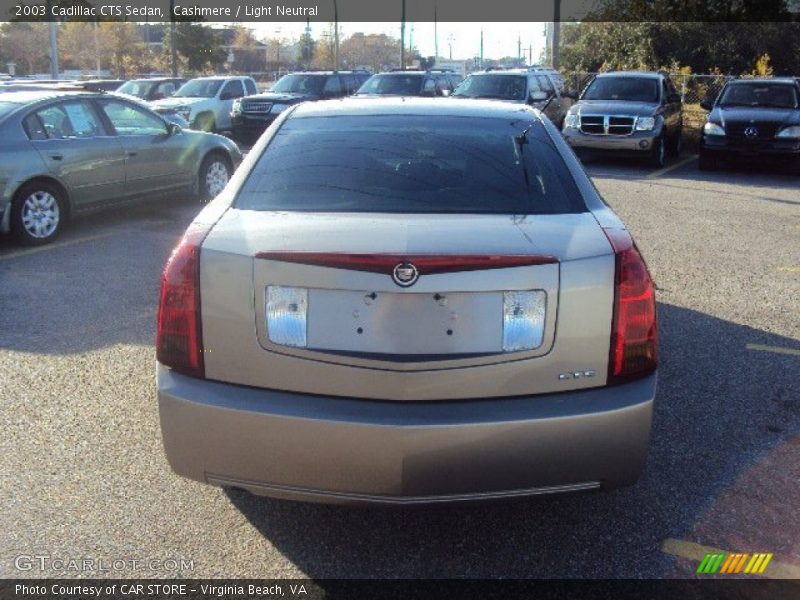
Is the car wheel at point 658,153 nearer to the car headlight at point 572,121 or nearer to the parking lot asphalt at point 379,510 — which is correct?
the car headlight at point 572,121

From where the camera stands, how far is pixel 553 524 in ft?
12.1

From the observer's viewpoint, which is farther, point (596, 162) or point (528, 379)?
point (596, 162)

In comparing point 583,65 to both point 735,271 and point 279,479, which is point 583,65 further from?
point 279,479

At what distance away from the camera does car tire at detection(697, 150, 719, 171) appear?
16.4m

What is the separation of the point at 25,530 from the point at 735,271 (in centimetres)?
649

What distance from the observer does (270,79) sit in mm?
58219

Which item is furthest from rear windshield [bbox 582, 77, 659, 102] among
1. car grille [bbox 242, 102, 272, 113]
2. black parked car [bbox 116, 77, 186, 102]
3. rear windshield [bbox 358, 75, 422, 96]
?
black parked car [bbox 116, 77, 186, 102]

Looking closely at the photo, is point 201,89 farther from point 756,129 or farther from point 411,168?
point 411,168

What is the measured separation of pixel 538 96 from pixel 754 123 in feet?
15.2

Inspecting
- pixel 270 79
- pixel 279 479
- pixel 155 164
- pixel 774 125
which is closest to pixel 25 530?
pixel 279 479

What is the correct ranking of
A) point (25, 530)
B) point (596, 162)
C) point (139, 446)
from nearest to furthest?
point (25, 530), point (139, 446), point (596, 162)

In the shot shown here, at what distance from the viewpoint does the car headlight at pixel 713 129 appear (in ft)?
52.7

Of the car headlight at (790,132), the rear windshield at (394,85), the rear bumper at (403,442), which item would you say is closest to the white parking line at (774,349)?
the rear bumper at (403,442)

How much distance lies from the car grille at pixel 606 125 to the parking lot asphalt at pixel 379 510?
9.68m
